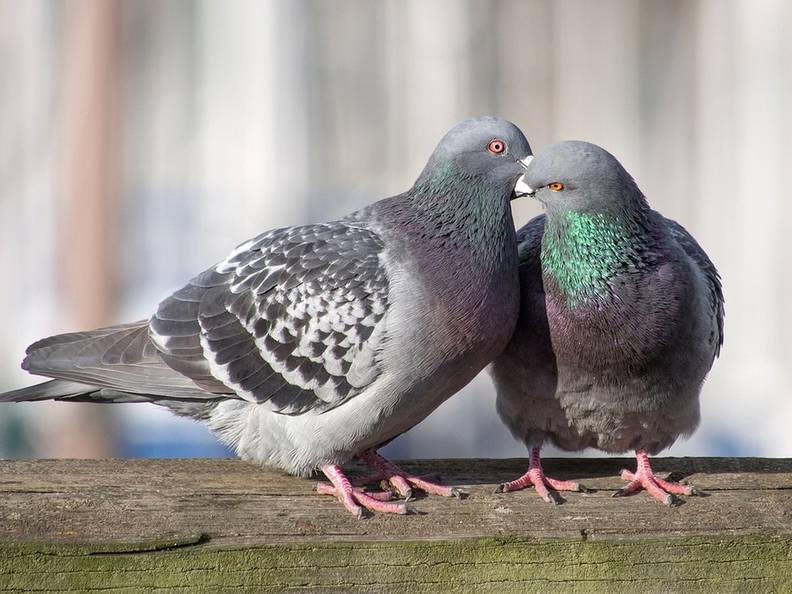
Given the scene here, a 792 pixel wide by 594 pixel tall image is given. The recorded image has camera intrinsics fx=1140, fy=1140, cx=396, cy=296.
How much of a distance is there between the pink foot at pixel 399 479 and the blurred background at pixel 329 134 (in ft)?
8.70

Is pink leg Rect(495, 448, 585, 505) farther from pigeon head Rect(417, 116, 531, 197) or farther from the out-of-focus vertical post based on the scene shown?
the out-of-focus vertical post

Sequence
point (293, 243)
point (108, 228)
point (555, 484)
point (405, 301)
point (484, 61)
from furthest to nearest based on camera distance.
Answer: point (484, 61), point (108, 228), point (293, 243), point (405, 301), point (555, 484)

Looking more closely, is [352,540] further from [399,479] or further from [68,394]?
[68,394]

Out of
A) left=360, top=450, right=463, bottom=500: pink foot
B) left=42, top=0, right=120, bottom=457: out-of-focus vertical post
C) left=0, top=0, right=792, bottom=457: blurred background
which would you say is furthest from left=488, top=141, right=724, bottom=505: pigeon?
left=42, top=0, right=120, bottom=457: out-of-focus vertical post

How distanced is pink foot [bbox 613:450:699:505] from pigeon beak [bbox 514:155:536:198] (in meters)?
0.89

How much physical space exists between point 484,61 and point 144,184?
2.04 metres

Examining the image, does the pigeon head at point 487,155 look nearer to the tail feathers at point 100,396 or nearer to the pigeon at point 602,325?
the pigeon at point 602,325

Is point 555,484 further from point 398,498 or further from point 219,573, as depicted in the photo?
point 219,573

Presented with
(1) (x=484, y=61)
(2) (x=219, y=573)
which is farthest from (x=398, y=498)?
(1) (x=484, y=61)

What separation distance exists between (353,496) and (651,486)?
81cm

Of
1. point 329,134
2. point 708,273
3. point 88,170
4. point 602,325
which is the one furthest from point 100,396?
point 329,134

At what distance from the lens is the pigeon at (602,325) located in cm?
335

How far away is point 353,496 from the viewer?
3010mm

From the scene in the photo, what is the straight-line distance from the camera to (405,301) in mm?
3402
